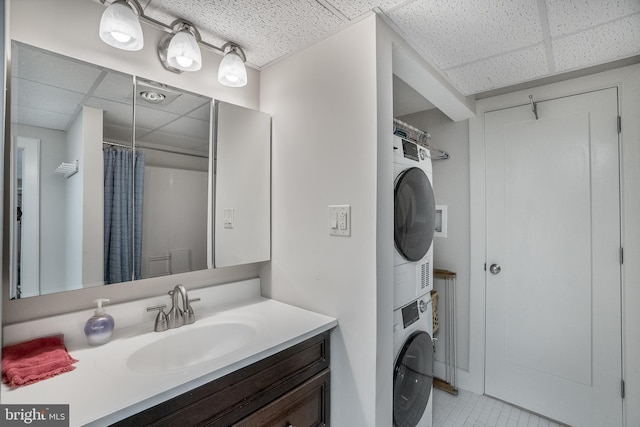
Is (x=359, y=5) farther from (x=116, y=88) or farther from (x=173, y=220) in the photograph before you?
(x=173, y=220)

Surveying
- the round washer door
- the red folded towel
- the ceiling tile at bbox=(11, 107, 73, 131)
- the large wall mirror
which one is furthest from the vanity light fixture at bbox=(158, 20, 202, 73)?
the round washer door

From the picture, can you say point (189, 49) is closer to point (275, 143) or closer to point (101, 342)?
point (275, 143)

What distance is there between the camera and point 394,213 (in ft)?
5.03

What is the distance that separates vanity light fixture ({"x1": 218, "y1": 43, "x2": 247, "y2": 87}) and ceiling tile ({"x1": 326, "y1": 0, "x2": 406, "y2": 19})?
0.58 meters

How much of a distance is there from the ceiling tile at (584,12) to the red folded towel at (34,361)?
2.41 m

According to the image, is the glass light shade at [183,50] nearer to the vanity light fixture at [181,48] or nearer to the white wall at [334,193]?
the vanity light fixture at [181,48]

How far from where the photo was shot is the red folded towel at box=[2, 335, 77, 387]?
0.95 m

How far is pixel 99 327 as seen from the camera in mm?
1215

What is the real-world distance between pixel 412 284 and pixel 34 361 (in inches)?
66.6

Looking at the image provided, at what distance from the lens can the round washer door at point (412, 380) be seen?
1572 millimetres

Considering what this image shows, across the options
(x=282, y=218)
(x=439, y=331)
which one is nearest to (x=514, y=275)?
(x=439, y=331)

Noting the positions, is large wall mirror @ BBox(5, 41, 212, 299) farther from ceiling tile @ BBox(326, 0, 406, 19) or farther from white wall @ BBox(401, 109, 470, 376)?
white wall @ BBox(401, 109, 470, 376)

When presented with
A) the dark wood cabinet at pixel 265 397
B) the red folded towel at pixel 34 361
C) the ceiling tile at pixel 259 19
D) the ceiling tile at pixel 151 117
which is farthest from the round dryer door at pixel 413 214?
the red folded towel at pixel 34 361

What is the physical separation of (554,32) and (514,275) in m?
1.62
